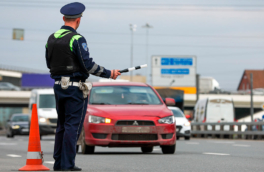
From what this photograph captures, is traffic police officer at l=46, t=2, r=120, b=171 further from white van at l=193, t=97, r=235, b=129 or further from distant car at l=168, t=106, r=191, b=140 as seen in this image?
white van at l=193, t=97, r=235, b=129

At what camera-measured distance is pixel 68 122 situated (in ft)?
23.6

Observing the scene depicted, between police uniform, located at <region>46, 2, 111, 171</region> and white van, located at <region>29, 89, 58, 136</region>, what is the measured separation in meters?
19.5

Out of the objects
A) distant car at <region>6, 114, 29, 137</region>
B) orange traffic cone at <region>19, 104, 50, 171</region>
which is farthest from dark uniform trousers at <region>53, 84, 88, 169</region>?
distant car at <region>6, 114, 29, 137</region>

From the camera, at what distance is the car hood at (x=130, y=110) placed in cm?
1191

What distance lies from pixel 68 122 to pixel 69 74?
Result: 22.2 inches

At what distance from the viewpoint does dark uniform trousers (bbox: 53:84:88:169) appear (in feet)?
23.4

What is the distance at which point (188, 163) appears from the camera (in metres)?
9.43

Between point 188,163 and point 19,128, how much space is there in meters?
25.6

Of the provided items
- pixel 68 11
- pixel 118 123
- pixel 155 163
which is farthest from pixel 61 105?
pixel 118 123

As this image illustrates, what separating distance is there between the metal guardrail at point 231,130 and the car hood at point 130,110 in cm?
1371

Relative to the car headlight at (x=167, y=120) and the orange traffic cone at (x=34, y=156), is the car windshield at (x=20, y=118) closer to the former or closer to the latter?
the car headlight at (x=167, y=120)

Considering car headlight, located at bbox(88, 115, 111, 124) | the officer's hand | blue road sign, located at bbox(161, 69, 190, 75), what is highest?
blue road sign, located at bbox(161, 69, 190, 75)

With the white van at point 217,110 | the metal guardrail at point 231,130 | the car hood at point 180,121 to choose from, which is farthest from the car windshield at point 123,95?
the white van at point 217,110

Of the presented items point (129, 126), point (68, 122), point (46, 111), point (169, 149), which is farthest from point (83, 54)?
point (46, 111)
